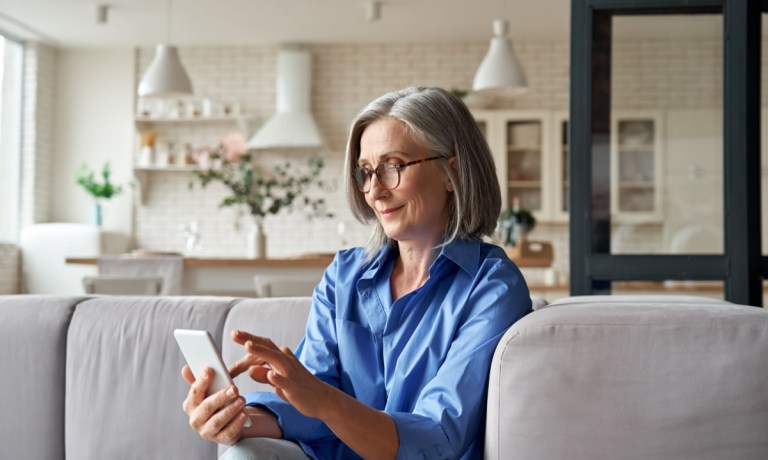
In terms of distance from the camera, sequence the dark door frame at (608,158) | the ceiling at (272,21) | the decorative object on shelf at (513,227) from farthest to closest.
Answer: the ceiling at (272,21), the decorative object on shelf at (513,227), the dark door frame at (608,158)

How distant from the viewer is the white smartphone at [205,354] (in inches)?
57.5

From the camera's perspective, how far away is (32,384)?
2320 mm

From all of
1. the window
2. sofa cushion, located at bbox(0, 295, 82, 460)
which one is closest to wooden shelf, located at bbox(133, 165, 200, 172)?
the window

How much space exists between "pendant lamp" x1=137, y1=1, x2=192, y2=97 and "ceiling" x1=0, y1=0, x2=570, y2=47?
114cm

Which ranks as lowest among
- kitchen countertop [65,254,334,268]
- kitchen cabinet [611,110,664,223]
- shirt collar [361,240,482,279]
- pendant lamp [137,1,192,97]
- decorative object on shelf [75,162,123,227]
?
kitchen countertop [65,254,334,268]

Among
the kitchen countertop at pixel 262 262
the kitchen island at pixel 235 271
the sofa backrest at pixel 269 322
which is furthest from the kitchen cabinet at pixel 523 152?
the sofa backrest at pixel 269 322

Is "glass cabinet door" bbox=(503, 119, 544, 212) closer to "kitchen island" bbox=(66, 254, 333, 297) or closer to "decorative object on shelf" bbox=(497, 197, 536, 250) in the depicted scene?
"decorative object on shelf" bbox=(497, 197, 536, 250)

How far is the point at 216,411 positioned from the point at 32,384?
98 centimetres

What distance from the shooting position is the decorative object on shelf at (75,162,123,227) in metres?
8.50

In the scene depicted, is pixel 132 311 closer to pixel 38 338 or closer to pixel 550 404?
pixel 38 338

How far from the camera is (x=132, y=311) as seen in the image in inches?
92.2

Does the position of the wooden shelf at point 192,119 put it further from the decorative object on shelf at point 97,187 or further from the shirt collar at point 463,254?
the shirt collar at point 463,254

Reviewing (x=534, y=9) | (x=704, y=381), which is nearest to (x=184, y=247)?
(x=534, y=9)

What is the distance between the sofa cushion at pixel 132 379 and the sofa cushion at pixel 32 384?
34 millimetres
